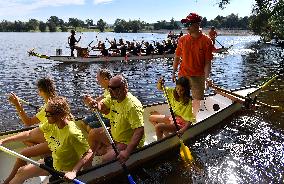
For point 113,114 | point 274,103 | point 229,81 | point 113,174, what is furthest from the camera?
point 229,81

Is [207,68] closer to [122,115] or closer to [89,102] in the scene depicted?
[122,115]

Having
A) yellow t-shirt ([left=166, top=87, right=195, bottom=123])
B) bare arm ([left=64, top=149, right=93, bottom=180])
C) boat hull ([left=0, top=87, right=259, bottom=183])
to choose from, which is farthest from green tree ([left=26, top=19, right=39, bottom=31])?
bare arm ([left=64, top=149, right=93, bottom=180])

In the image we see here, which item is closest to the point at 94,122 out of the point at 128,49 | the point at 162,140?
the point at 162,140

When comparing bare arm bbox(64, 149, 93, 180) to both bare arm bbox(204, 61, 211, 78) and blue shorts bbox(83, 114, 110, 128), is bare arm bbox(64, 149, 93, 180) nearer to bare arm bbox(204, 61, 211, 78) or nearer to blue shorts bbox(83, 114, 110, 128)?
blue shorts bbox(83, 114, 110, 128)

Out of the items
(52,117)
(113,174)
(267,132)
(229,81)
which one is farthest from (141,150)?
(229,81)

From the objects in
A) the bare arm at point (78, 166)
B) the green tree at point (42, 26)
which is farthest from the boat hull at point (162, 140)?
the green tree at point (42, 26)

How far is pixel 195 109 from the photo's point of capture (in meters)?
10.8

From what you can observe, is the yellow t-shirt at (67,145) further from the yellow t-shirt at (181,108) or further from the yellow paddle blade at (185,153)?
the yellow paddle blade at (185,153)

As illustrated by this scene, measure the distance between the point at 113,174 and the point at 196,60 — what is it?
4.12 metres

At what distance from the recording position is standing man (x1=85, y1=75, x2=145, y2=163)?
6.82 metres

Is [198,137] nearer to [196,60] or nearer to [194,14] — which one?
[196,60]

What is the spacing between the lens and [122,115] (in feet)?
23.3

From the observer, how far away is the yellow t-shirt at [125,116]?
6988 mm

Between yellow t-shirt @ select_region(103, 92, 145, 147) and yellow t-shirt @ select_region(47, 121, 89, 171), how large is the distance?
47.9 inches
